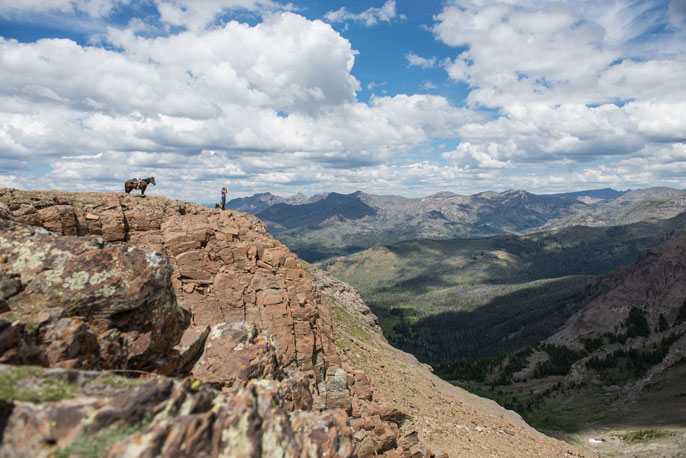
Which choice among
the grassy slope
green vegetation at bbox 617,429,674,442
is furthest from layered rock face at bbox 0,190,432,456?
green vegetation at bbox 617,429,674,442

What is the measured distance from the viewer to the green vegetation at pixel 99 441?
7516mm

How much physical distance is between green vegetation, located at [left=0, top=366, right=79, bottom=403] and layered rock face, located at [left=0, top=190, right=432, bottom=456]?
2.1 inches

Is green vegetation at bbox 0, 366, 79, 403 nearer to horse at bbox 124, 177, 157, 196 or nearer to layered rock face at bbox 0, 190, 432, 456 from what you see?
layered rock face at bbox 0, 190, 432, 456

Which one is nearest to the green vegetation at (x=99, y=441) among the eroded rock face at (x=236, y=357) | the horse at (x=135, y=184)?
the eroded rock face at (x=236, y=357)

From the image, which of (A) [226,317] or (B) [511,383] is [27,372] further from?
(B) [511,383]

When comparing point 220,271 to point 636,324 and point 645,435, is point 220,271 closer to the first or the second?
point 645,435

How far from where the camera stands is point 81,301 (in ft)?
40.7

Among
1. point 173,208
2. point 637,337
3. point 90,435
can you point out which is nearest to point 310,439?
point 90,435

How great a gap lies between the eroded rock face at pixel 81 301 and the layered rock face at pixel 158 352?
1.5 inches

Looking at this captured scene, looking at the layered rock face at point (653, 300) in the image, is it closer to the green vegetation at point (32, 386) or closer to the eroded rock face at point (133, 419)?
the eroded rock face at point (133, 419)

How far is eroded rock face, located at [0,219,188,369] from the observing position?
440 inches

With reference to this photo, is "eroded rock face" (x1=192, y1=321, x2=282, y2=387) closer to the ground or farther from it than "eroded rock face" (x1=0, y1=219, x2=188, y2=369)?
closer to the ground

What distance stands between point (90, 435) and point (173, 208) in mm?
38917

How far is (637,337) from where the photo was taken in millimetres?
168625
